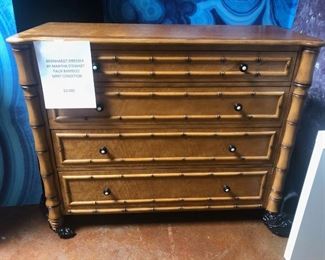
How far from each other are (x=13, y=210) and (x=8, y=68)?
0.74m

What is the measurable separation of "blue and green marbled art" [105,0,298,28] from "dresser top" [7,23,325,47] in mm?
263

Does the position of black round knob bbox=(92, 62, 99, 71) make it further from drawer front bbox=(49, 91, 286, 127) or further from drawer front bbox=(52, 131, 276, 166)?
drawer front bbox=(52, 131, 276, 166)

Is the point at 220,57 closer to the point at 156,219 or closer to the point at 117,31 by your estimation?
the point at 117,31

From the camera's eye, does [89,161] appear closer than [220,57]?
No

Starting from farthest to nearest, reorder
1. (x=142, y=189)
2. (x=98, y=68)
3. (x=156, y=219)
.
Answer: (x=156, y=219), (x=142, y=189), (x=98, y=68)

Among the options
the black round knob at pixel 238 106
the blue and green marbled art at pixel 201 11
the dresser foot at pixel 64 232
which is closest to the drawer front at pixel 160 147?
the black round knob at pixel 238 106

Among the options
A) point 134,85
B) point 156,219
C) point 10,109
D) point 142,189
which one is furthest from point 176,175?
point 10,109

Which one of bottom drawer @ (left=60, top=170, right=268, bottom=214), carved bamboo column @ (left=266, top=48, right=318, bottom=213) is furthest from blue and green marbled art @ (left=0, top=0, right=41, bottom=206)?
carved bamboo column @ (left=266, top=48, right=318, bottom=213)

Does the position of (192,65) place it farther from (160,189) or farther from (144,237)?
(144,237)

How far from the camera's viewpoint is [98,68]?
107 cm

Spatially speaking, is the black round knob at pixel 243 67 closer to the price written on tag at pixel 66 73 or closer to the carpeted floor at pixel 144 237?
the price written on tag at pixel 66 73

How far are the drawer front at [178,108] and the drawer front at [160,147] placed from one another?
7 cm

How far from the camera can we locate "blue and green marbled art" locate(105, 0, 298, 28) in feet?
4.90

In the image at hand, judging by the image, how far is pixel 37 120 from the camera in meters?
1.13
